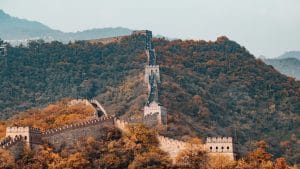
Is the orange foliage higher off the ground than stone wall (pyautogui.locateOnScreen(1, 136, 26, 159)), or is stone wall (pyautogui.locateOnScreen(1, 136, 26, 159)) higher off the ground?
the orange foliage

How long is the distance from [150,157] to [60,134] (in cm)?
754

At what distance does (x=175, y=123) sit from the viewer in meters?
103

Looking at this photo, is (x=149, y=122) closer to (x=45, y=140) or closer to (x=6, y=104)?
(x=45, y=140)

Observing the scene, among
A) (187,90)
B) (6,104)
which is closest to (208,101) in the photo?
(187,90)

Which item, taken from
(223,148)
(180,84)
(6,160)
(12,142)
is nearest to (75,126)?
(12,142)

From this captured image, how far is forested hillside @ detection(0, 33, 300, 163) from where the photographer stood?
128 meters

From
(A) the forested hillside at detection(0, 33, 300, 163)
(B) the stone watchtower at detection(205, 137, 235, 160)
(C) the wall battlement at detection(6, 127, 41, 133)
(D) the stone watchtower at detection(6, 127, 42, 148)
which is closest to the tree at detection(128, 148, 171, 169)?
(B) the stone watchtower at detection(205, 137, 235, 160)

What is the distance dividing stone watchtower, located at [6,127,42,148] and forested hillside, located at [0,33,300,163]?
114 feet

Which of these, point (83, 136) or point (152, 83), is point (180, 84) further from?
point (83, 136)

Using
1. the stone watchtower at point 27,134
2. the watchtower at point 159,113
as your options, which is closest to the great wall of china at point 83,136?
the stone watchtower at point 27,134

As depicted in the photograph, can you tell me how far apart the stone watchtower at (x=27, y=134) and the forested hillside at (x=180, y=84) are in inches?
1363

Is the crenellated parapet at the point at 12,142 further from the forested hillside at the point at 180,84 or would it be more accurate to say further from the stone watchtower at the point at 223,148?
the forested hillside at the point at 180,84

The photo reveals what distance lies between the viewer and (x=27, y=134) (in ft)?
253

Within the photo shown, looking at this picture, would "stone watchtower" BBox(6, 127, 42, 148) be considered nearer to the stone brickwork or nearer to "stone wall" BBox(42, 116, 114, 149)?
the stone brickwork
